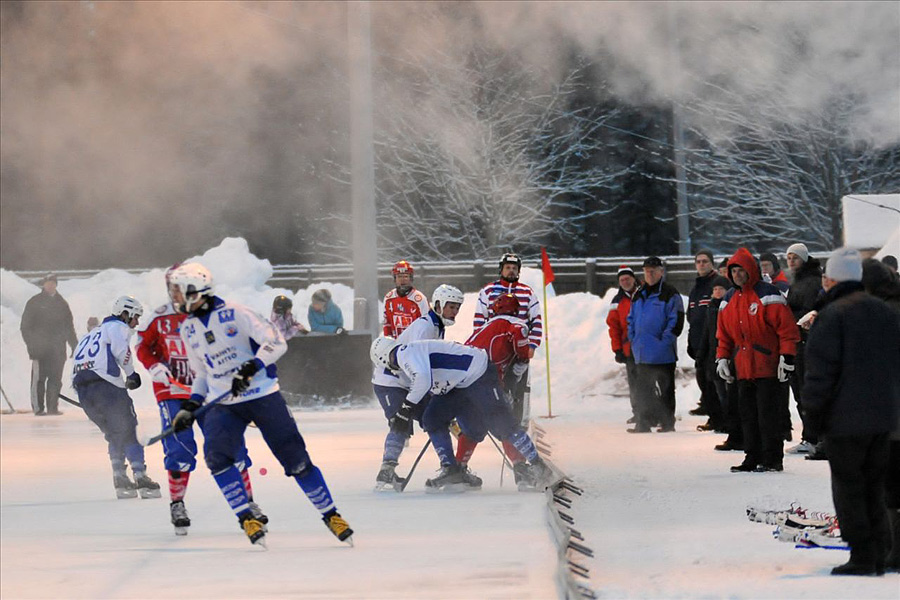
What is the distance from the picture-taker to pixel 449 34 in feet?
104

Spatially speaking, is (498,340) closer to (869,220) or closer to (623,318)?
(623,318)

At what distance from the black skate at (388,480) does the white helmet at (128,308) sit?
237 centimetres

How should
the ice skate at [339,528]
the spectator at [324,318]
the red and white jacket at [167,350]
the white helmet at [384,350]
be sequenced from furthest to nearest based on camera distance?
the spectator at [324,318] → the white helmet at [384,350] → the red and white jacket at [167,350] → the ice skate at [339,528]

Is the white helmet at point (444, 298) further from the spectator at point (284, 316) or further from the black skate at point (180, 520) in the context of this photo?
the spectator at point (284, 316)

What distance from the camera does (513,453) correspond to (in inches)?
468

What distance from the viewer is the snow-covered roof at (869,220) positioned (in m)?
17.0

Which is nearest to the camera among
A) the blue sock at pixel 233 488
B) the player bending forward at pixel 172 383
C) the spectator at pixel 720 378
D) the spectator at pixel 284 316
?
the blue sock at pixel 233 488

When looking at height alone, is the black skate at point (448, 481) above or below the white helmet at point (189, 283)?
below

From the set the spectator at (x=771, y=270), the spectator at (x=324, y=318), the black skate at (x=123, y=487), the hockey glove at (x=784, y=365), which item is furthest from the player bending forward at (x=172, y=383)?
the spectator at (x=324, y=318)

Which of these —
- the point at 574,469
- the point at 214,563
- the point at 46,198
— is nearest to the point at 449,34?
the point at 46,198

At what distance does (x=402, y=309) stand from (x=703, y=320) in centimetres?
358

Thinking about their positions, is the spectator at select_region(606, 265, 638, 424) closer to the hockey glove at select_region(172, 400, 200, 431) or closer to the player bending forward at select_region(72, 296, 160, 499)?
the player bending forward at select_region(72, 296, 160, 499)

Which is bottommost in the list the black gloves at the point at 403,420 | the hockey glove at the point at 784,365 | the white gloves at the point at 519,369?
the black gloves at the point at 403,420

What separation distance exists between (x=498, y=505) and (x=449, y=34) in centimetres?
2193
